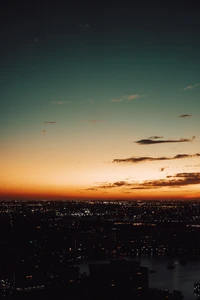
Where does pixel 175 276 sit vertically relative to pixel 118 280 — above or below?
below

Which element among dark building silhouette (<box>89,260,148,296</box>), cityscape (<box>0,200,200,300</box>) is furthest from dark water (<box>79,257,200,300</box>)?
dark building silhouette (<box>89,260,148,296</box>)

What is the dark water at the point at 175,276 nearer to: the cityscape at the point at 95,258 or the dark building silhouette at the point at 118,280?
the cityscape at the point at 95,258

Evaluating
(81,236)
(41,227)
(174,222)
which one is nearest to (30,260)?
(81,236)

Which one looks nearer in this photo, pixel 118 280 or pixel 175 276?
pixel 118 280

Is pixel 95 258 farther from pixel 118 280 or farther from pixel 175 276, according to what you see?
pixel 118 280

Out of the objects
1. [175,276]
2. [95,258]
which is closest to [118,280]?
[175,276]

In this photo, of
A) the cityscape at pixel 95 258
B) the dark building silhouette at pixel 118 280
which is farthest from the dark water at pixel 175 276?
the dark building silhouette at pixel 118 280

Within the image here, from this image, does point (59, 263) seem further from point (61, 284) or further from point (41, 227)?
point (41, 227)
